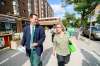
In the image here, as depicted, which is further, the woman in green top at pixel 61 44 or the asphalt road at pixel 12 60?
the asphalt road at pixel 12 60

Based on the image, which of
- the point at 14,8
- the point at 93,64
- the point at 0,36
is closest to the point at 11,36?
the point at 0,36

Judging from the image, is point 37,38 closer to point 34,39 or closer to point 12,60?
point 34,39

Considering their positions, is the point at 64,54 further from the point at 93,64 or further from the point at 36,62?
the point at 93,64

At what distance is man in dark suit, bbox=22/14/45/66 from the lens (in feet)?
21.2

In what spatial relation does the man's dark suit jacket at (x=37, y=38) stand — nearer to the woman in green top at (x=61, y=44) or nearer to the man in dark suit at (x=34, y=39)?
the man in dark suit at (x=34, y=39)

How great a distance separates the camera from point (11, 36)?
58.8 ft

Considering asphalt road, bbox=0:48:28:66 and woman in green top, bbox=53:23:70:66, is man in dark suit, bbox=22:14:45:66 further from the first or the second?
asphalt road, bbox=0:48:28:66

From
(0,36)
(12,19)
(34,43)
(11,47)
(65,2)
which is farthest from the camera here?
(65,2)

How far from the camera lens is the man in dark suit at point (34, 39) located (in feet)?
21.2

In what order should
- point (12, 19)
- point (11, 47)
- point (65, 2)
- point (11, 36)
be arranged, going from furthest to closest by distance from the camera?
point (65, 2), point (12, 19), point (11, 36), point (11, 47)

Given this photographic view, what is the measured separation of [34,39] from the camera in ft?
21.4

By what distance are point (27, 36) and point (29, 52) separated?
457 mm

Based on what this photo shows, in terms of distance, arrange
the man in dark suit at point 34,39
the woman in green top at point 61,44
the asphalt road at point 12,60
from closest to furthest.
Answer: the man in dark suit at point 34,39 < the woman in green top at point 61,44 < the asphalt road at point 12,60

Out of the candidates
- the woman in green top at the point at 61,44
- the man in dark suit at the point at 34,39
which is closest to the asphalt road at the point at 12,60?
the woman in green top at the point at 61,44
